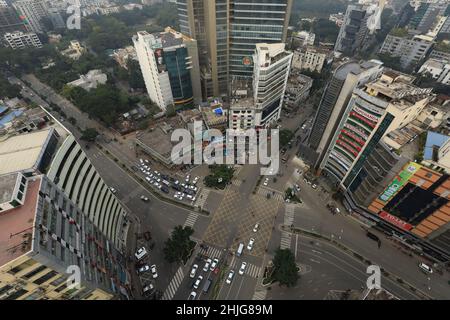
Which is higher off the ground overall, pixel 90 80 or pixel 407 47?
pixel 407 47

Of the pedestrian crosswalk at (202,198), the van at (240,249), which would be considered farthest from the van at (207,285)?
the pedestrian crosswalk at (202,198)

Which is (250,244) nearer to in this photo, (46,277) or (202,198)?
(202,198)

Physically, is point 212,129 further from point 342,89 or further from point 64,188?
point 64,188

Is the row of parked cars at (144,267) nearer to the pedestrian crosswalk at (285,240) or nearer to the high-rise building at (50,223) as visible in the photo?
the high-rise building at (50,223)

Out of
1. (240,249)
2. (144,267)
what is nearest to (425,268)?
(240,249)

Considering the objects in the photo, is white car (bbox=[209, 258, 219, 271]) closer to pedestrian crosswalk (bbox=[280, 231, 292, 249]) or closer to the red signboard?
pedestrian crosswalk (bbox=[280, 231, 292, 249])
